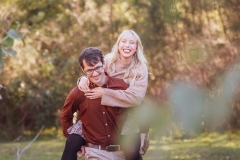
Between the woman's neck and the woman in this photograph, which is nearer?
the woman

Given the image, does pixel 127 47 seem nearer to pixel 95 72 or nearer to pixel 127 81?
pixel 127 81

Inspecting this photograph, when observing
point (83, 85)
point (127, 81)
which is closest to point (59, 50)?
point (127, 81)

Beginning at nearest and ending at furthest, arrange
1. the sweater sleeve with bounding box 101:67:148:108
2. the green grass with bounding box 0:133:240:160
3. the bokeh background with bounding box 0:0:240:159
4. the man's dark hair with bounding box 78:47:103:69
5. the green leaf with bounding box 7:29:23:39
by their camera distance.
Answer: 1. the green leaf with bounding box 7:29:23:39
2. the man's dark hair with bounding box 78:47:103:69
3. the sweater sleeve with bounding box 101:67:148:108
4. the bokeh background with bounding box 0:0:240:159
5. the green grass with bounding box 0:133:240:160

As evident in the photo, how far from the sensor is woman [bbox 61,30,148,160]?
4316 mm

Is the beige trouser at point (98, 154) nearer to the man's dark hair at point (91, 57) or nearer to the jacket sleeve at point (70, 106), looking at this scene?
the jacket sleeve at point (70, 106)

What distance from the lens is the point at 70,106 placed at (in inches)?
173

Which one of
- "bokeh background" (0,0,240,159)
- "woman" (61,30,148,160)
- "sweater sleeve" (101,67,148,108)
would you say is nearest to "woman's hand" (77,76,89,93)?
"woman" (61,30,148,160)

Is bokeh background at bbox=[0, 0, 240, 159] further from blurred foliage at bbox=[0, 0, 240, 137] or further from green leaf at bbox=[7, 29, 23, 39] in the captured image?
green leaf at bbox=[7, 29, 23, 39]

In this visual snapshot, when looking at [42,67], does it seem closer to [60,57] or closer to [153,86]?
[60,57]

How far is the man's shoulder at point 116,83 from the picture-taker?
441 cm

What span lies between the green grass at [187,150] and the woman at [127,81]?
182 inches

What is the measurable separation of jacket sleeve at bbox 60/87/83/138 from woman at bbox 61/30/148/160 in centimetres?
6

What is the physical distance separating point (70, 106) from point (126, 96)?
43cm

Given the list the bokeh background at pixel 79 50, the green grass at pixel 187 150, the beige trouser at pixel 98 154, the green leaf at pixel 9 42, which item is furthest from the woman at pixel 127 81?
the green grass at pixel 187 150
